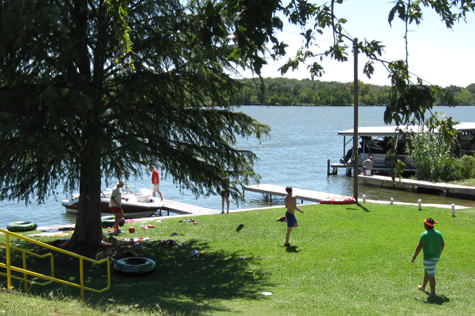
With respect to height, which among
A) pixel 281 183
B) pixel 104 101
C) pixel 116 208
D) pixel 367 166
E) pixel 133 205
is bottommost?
pixel 281 183

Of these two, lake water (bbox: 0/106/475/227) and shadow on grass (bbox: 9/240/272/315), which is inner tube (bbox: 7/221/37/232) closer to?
lake water (bbox: 0/106/475/227)

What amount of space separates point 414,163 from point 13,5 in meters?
33.0

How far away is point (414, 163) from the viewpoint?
3809 centimetres

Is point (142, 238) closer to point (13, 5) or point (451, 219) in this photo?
point (13, 5)

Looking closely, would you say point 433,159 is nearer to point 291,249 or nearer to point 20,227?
point 291,249

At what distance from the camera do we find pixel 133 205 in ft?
86.8

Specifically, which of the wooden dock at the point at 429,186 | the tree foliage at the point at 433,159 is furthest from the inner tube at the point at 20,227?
the tree foliage at the point at 433,159

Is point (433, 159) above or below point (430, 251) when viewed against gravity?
above

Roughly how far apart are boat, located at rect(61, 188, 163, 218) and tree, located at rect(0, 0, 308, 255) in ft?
37.2

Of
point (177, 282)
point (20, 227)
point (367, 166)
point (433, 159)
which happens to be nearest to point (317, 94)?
point (177, 282)

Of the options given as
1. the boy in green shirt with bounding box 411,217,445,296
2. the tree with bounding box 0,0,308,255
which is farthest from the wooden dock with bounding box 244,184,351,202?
the boy in green shirt with bounding box 411,217,445,296

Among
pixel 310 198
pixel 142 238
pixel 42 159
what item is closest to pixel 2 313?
Result: pixel 42 159

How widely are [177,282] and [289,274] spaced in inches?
98.0

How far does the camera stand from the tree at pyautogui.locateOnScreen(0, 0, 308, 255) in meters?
10.5
